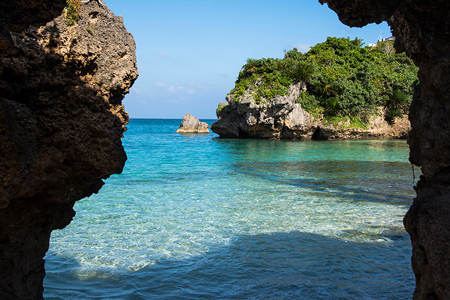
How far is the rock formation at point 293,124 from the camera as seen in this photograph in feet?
111

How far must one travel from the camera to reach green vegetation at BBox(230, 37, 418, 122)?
35094 millimetres

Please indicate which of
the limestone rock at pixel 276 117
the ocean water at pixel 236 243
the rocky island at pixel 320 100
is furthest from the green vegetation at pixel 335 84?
the ocean water at pixel 236 243

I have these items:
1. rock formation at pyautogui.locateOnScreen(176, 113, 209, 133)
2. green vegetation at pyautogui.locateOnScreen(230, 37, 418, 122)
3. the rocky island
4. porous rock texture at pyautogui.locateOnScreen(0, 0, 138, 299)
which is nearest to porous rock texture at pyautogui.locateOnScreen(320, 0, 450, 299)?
porous rock texture at pyautogui.locateOnScreen(0, 0, 138, 299)

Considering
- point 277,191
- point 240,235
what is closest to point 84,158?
point 240,235

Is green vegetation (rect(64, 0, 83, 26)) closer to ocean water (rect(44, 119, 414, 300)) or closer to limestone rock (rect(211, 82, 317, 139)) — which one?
ocean water (rect(44, 119, 414, 300))

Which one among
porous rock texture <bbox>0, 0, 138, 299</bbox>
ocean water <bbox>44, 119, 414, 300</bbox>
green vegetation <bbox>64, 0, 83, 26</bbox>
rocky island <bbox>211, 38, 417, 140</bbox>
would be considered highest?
rocky island <bbox>211, 38, 417, 140</bbox>

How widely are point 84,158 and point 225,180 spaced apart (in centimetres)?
1058

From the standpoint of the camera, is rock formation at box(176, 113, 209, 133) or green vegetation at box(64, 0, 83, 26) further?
rock formation at box(176, 113, 209, 133)

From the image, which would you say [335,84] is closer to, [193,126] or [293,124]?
[293,124]

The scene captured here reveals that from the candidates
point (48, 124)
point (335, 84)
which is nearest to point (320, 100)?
point (335, 84)

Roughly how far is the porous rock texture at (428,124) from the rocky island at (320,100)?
30615 mm

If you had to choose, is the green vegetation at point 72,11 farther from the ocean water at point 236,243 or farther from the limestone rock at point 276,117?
the limestone rock at point 276,117

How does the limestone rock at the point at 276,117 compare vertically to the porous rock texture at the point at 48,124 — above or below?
above

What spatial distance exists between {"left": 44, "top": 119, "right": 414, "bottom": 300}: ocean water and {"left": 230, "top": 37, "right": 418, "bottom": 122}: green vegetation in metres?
23.7
